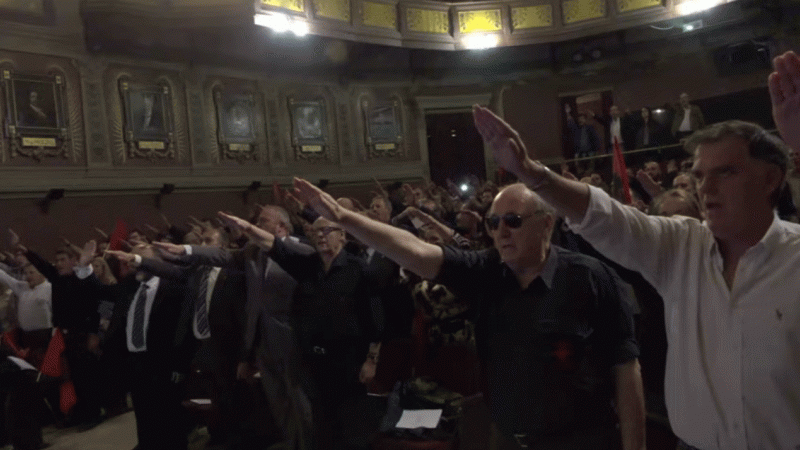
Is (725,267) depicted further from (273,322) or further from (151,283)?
(151,283)

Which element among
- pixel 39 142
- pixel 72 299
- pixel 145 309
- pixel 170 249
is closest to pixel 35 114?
pixel 39 142

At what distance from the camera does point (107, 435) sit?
6.07 meters

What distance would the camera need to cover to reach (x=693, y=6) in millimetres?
12398

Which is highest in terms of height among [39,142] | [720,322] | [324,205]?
[39,142]

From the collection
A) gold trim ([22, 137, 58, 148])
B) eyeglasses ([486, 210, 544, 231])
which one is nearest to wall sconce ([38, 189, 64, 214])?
gold trim ([22, 137, 58, 148])

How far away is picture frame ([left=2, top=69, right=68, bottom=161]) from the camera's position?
9273mm

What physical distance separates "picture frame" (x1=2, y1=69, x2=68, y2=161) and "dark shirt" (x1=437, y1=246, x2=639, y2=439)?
29.9 feet

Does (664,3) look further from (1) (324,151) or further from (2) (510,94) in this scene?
(1) (324,151)

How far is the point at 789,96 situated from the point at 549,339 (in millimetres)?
985

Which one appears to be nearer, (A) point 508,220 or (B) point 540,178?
(B) point 540,178

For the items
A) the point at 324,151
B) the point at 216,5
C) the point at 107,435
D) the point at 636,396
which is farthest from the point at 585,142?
the point at 636,396

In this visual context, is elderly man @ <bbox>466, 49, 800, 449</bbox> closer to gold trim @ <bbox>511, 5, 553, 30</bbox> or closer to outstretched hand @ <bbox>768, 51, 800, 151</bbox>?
outstretched hand @ <bbox>768, 51, 800, 151</bbox>

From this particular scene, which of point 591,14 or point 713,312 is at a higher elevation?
point 591,14

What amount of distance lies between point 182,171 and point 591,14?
8.58m
